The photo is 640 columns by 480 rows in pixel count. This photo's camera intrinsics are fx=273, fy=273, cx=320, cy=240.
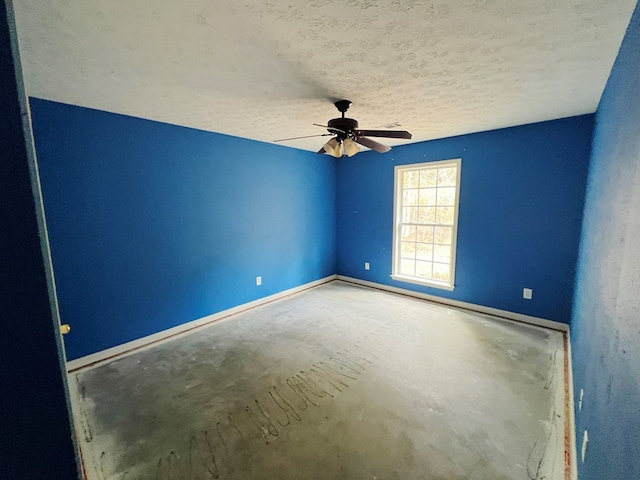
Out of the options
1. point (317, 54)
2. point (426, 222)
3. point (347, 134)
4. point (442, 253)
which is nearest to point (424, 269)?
point (442, 253)

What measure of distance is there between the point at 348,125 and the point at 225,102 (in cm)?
112

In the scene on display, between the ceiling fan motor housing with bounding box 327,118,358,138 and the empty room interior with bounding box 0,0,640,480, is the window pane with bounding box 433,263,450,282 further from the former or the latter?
the ceiling fan motor housing with bounding box 327,118,358,138

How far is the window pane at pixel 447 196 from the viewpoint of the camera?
3.95m

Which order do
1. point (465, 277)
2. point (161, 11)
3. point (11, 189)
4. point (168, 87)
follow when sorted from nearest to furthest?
point (11, 189) < point (161, 11) < point (168, 87) < point (465, 277)

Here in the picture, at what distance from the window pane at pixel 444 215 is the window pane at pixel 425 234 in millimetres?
182

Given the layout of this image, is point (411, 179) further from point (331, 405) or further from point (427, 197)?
point (331, 405)

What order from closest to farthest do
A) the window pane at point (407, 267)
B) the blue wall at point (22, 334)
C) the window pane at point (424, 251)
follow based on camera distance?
the blue wall at point (22, 334)
the window pane at point (424, 251)
the window pane at point (407, 267)

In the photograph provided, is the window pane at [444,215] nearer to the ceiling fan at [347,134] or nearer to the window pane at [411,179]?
the window pane at [411,179]

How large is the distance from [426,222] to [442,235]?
317 mm

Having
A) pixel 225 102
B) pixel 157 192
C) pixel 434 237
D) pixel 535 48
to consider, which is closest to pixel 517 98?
pixel 535 48

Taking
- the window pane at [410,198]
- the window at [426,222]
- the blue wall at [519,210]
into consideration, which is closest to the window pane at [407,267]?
the window at [426,222]

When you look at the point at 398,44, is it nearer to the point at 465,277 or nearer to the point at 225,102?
the point at 225,102

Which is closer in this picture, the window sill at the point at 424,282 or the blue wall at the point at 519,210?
the blue wall at the point at 519,210

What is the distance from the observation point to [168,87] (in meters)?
2.12
